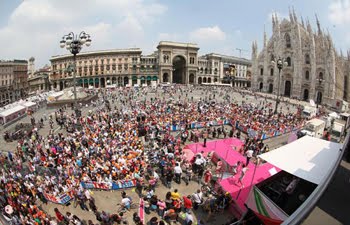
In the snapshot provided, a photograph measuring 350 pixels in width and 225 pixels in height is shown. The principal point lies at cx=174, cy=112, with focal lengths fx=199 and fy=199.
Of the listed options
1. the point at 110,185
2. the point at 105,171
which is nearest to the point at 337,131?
the point at 110,185

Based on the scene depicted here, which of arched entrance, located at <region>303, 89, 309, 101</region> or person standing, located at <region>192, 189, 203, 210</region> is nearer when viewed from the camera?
person standing, located at <region>192, 189, 203, 210</region>

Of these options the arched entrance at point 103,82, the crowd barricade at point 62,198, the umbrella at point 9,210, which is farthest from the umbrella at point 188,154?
the arched entrance at point 103,82

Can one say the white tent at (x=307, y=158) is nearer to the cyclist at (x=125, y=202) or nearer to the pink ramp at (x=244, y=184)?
the pink ramp at (x=244, y=184)

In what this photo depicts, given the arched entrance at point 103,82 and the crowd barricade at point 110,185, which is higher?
the arched entrance at point 103,82

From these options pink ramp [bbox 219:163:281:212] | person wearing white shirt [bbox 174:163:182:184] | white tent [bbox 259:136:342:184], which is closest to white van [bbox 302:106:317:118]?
white tent [bbox 259:136:342:184]

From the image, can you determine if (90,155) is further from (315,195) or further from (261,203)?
(315,195)

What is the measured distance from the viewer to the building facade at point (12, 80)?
60.7 m

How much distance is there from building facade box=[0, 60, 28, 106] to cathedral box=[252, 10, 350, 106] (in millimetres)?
74777

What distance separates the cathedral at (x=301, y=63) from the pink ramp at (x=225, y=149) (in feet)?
93.5

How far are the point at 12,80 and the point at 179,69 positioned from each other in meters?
58.2

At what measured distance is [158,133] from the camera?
1723 centimetres

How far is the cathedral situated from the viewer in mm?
39000

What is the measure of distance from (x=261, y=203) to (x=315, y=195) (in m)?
1.86

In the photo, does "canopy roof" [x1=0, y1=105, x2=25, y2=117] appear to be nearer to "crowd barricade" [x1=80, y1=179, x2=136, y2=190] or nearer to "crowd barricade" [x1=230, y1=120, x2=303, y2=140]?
"crowd barricade" [x1=80, y1=179, x2=136, y2=190]
